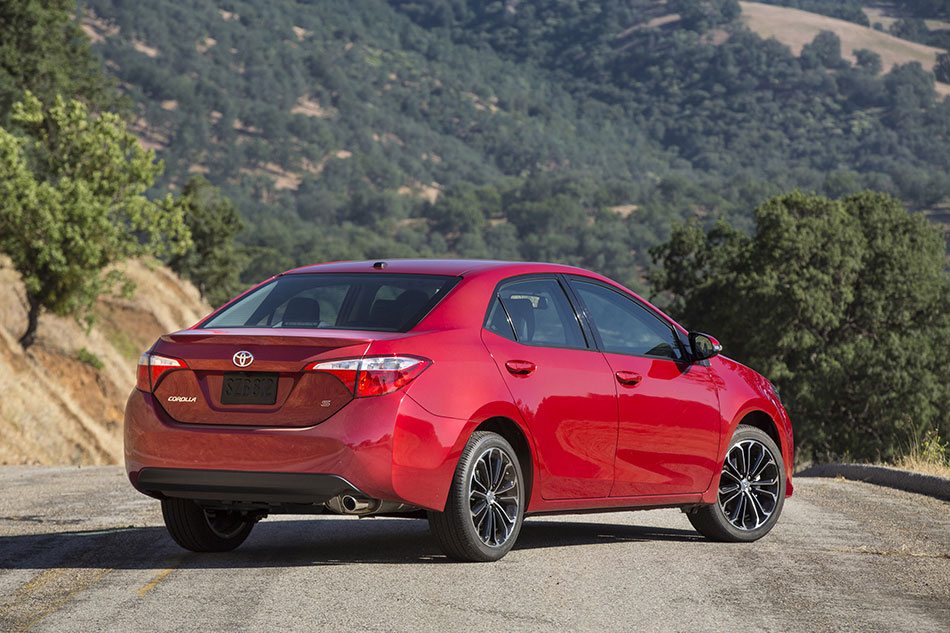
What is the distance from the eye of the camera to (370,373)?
6293 millimetres

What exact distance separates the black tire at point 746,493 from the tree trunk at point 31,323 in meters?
29.0

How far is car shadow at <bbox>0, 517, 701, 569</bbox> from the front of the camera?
23.2 feet

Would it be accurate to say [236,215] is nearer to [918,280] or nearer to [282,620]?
[918,280]

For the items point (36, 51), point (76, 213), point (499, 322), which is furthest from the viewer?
point (36, 51)

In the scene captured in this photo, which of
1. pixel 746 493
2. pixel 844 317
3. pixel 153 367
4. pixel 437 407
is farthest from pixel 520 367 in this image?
pixel 844 317

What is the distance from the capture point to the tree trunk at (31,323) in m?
34.2

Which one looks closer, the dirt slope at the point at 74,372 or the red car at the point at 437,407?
the red car at the point at 437,407

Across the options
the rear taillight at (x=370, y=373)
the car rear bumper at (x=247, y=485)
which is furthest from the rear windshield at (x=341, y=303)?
the car rear bumper at (x=247, y=485)

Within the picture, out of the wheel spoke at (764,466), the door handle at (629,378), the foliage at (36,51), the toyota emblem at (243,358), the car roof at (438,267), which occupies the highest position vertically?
the foliage at (36,51)

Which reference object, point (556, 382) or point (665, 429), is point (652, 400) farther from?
point (556, 382)

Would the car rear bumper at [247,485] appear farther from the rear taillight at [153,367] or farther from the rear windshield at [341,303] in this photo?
the rear windshield at [341,303]

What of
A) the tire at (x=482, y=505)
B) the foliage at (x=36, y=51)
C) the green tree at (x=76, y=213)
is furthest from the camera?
the foliage at (x=36, y=51)

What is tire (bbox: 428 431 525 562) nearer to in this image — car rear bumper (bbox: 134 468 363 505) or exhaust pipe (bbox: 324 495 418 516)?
exhaust pipe (bbox: 324 495 418 516)

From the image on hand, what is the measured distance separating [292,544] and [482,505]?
160cm
